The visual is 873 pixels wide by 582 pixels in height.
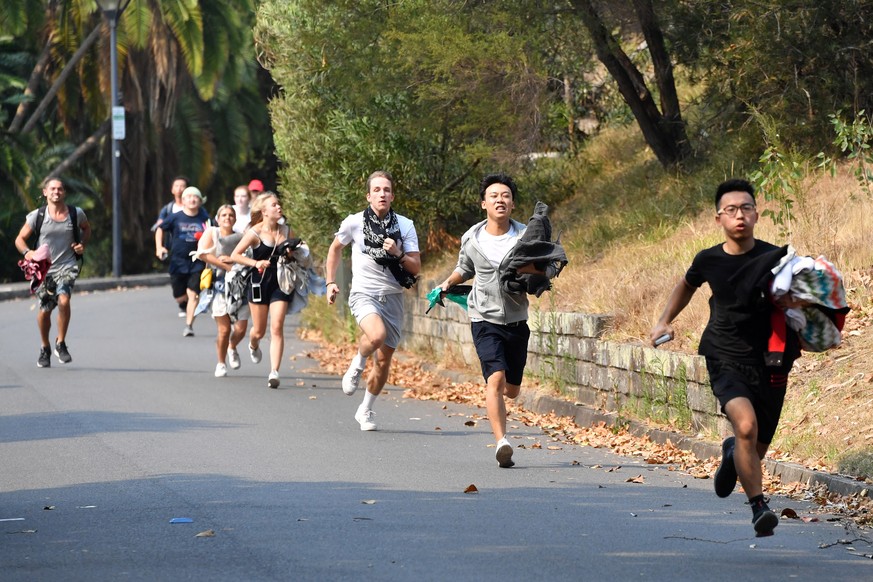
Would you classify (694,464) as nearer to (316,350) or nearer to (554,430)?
(554,430)

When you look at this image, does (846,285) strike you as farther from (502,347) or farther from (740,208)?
(740,208)

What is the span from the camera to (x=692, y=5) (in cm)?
1681

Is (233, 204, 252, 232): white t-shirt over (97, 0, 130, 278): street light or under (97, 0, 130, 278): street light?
under

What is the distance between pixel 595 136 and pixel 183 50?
64.6ft

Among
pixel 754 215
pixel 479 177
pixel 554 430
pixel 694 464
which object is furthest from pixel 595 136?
pixel 754 215

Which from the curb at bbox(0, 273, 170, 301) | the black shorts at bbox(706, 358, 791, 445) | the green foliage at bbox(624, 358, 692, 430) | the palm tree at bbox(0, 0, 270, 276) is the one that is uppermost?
the palm tree at bbox(0, 0, 270, 276)

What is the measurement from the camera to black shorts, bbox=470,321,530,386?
9945 millimetres

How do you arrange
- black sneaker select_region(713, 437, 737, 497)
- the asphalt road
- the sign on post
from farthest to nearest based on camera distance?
the sign on post, black sneaker select_region(713, 437, 737, 497), the asphalt road

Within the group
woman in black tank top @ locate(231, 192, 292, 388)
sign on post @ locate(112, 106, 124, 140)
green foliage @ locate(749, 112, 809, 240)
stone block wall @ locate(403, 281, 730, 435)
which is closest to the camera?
stone block wall @ locate(403, 281, 730, 435)

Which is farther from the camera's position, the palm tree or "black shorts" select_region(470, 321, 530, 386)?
the palm tree

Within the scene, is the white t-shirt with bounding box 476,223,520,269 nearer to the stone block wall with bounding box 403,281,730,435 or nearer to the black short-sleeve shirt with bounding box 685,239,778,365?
the stone block wall with bounding box 403,281,730,435

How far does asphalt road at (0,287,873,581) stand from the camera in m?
6.62

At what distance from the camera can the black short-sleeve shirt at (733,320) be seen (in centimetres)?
720

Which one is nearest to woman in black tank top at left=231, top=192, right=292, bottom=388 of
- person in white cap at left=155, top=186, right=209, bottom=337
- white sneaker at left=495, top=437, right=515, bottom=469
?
white sneaker at left=495, top=437, right=515, bottom=469
